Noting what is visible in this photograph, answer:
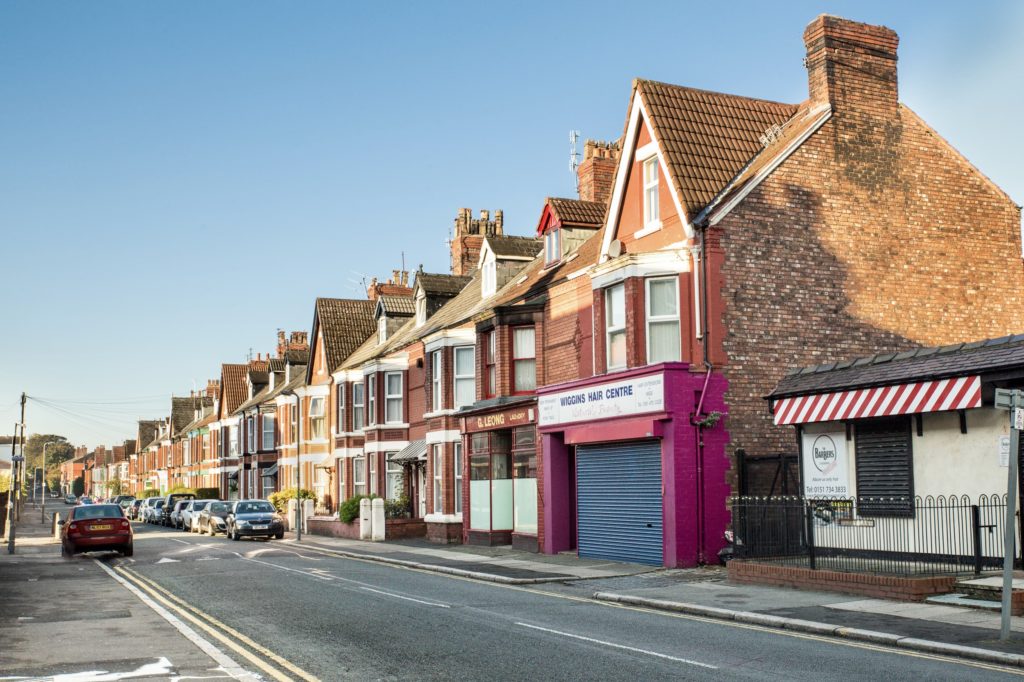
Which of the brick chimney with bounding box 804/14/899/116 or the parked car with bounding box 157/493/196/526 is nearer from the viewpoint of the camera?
the brick chimney with bounding box 804/14/899/116

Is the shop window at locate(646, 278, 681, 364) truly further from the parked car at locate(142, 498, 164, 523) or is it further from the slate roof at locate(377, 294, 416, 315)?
the parked car at locate(142, 498, 164, 523)

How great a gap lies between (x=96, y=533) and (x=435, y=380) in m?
12.2

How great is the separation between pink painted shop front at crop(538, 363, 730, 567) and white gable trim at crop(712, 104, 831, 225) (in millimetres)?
3623

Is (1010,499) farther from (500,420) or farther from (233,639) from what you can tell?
(500,420)

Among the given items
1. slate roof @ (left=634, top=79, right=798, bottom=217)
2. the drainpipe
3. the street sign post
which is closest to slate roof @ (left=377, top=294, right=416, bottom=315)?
slate roof @ (left=634, top=79, right=798, bottom=217)

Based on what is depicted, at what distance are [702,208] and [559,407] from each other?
6788 mm

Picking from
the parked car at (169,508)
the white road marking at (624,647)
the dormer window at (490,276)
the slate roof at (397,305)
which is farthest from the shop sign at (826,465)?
the parked car at (169,508)

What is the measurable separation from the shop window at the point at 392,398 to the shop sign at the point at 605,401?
15.3 meters

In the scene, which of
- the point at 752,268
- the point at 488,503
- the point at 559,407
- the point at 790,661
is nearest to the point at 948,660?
the point at 790,661

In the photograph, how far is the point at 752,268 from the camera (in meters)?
24.2

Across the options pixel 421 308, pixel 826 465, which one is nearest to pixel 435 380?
pixel 421 308

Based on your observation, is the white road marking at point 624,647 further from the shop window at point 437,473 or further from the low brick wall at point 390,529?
the low brick wall at point 390,529

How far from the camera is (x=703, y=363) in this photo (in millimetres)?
23609

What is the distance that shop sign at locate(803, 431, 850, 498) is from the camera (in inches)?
803
